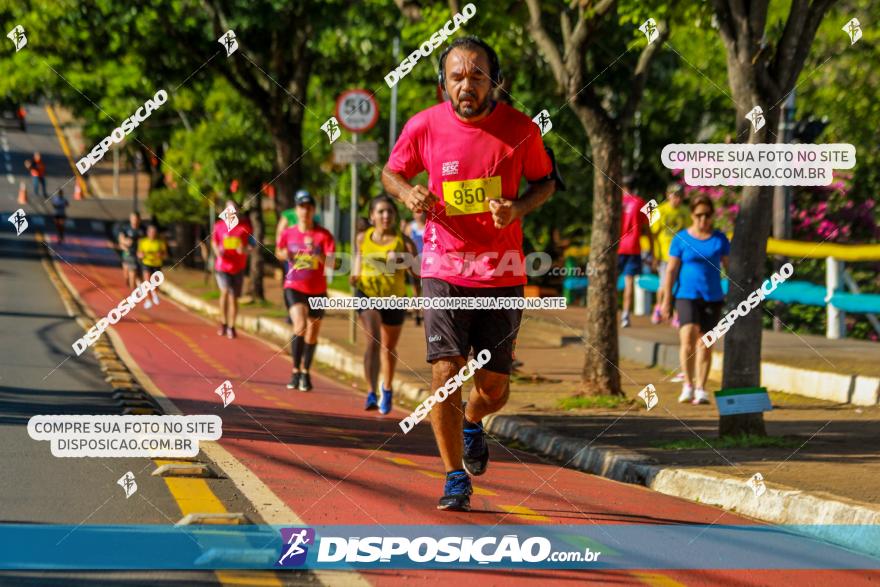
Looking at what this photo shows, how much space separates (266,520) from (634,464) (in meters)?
3.46

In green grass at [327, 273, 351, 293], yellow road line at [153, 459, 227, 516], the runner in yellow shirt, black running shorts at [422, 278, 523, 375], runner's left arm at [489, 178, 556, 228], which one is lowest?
green grass at [327, 273, 351, 293]

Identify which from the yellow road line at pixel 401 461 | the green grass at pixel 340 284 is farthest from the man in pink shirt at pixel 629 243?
the green grass at pixel 340 284

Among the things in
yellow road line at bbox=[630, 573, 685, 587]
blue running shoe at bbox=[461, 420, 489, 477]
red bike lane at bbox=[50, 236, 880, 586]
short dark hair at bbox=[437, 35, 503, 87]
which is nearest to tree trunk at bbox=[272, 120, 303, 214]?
red bike lane at bbox=[50, 236, 880, 586]

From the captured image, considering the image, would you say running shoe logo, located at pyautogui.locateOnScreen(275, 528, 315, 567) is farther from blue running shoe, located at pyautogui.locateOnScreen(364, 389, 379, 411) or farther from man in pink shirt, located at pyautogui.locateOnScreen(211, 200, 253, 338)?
man in pink shirt, located at pyautogui.locateOnScreen(211, 200, 253, 338)

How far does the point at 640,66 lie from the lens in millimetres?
14141

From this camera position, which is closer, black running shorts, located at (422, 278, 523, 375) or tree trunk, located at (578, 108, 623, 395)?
black running shorts, located at (422, 278, 523, 375)

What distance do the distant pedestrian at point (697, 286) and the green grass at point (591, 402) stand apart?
59 centimetres

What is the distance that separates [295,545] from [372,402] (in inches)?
278

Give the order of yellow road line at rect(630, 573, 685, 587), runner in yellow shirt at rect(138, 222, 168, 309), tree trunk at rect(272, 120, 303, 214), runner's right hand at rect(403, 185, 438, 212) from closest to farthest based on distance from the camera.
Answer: yellow road line at rect(630, 573, 685, 587), runner's right hand at rect(403, 185, 438, 212), tree trunk at rect(272, 120, 303, 214), runner in yellow shirt at rect(138, 222, 168, 309)

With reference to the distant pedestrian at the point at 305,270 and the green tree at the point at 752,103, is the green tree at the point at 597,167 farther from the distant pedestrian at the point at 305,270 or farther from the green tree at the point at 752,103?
the green tree at the point at 752,103

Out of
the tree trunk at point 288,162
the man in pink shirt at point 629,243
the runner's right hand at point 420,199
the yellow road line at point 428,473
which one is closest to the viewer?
the runner's right hand at point 420,199

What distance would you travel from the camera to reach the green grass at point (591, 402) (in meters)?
13.0

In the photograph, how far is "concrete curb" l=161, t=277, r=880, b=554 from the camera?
718cm

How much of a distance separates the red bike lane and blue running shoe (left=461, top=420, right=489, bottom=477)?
0.16 metres
